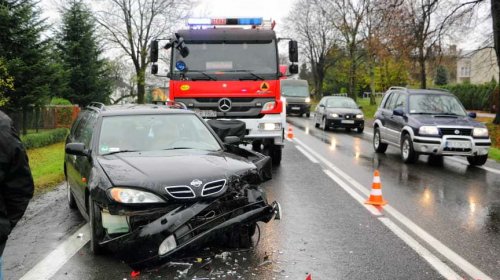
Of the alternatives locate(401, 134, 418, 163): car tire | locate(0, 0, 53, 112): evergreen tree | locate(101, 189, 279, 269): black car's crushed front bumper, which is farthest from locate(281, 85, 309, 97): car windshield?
locate(101, 189, 279, 269): black car's crushed front bumper

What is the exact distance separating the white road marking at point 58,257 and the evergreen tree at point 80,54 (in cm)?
2893

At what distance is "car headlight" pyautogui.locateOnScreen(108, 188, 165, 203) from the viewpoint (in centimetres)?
478

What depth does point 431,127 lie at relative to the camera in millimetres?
12273

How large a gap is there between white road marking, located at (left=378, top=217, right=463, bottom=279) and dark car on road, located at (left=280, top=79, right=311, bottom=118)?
30390mm

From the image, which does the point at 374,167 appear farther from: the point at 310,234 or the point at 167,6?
the point at 167,6

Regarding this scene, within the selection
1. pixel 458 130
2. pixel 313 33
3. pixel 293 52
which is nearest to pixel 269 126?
pixel 293 52

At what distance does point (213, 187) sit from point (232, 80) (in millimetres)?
6784

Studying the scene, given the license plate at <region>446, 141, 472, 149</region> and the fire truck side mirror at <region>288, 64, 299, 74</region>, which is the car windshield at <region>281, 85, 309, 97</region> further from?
the license plate at <region>446, 141, 472, 149</region>

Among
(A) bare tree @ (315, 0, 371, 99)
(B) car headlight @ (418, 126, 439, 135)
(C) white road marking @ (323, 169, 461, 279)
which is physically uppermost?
(A) bare tree @ (315, 0, 371, 99)

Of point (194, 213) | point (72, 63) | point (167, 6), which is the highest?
point (167, 6)

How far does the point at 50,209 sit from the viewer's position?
7.69 meters

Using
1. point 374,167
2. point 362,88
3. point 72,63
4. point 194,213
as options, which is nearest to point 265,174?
point 194,213

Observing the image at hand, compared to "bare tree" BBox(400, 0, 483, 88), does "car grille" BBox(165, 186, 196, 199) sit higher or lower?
lower

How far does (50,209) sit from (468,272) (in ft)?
18.8
